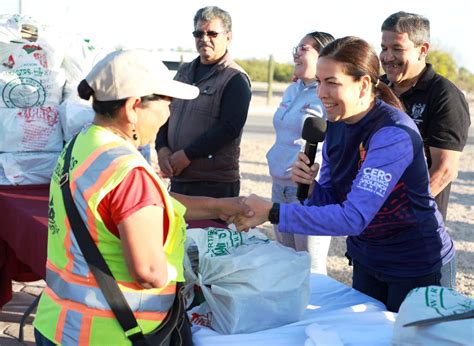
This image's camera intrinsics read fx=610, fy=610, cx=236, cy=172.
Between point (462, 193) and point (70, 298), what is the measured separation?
27.9 ft

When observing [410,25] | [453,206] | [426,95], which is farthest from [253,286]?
[453,206]

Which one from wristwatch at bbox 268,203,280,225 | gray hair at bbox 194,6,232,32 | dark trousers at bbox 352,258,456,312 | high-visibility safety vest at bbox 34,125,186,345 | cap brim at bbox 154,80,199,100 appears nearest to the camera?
high-visibility safety vest at bbox 34,125,186,345

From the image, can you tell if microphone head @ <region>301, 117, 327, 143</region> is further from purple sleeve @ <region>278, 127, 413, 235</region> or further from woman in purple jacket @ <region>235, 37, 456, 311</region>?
purple sleeve @ <region>278, 127, 413, 235</region>

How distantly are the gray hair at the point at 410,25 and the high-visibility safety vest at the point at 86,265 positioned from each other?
191cm

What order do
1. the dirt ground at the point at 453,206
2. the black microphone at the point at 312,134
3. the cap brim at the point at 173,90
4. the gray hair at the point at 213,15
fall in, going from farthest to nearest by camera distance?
the dirt ground at the point at 453,206, the gray hair at the point at 213,15, the black microphone at the point at 312,134, the cap brim at the point at 173,90

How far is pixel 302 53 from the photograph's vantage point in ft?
13.4

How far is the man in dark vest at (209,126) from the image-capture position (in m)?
4.13

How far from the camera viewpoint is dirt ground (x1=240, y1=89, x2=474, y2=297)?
5.59 m

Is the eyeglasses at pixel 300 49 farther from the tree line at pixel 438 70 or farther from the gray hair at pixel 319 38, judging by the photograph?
the tree line at pixel 438 70

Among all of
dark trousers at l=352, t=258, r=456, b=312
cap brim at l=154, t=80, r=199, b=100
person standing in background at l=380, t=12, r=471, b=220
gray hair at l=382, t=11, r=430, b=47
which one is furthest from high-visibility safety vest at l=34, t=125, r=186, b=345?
gray hair at l=382, t=11, r=430, b=47

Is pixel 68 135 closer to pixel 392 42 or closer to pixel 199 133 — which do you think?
pixel 199 133

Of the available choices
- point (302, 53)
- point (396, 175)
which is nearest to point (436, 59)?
point (302, 53)

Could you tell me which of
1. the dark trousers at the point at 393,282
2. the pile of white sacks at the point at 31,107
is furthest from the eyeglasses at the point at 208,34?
the dark trousers at the point at 393,282

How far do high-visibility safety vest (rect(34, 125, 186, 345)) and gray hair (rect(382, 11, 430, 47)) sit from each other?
6.27 feet
